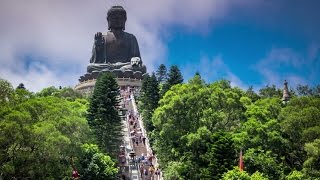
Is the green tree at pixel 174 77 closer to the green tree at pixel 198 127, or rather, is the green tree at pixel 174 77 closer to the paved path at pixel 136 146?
the paved path at pixel 136 146

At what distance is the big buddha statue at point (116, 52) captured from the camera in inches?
2569

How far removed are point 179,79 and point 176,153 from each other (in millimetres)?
14005

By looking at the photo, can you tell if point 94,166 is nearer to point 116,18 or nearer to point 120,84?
point 120,84

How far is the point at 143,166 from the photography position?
110 ft

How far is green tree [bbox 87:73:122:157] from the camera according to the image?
35344 millimetres

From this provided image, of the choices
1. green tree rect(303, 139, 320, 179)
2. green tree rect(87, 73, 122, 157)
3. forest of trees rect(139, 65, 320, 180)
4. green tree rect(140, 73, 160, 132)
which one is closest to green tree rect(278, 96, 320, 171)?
forest of trees rect(139, 65, 320, 180)

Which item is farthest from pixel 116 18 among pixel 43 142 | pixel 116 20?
pixel 43 142

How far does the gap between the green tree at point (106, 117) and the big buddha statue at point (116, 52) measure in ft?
84.6

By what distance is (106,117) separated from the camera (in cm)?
3650

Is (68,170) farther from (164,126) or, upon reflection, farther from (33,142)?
(164,126)

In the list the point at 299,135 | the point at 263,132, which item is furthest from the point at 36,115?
the point at 299,135

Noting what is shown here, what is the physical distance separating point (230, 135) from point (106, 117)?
10349mm

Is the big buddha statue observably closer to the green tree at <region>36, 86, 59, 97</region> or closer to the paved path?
the green tree at <region>36, 86, 59, 97</region>

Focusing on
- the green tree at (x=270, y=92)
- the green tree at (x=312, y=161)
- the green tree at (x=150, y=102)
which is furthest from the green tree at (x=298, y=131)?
the green tree at (x=270, y=92)
